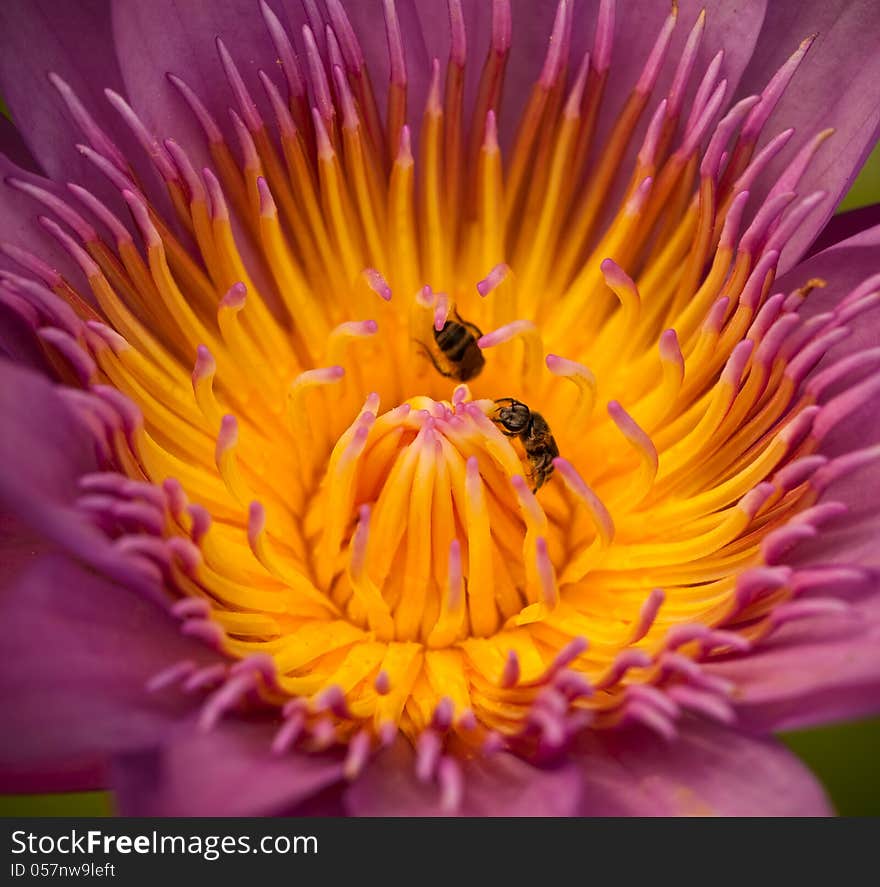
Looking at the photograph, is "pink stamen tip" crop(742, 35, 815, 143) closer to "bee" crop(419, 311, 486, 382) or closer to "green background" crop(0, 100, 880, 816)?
"bee" crop(419, 311, 486, 382)

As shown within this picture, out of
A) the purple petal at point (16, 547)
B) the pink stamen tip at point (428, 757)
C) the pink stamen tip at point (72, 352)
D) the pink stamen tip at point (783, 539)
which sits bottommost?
the pink stamen tip at point (428, 757)

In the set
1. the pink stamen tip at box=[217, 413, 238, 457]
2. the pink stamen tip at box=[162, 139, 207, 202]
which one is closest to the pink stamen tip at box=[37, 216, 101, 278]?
the pink stamen tip at box=[162, 139, 207, 202]

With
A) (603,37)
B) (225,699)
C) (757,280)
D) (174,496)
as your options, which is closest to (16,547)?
(174,496)

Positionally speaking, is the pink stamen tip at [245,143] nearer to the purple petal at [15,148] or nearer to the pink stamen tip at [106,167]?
the pink stamen tip at [106,167]

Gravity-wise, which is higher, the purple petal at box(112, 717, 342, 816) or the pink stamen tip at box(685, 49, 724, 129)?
the pink stamen tip at box(685, 49, 724, 129)

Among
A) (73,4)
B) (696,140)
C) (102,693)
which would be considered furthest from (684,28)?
(102,693)

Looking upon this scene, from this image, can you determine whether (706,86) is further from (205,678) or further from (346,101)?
(205,678)

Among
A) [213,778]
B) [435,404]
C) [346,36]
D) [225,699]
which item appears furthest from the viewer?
[346,36]

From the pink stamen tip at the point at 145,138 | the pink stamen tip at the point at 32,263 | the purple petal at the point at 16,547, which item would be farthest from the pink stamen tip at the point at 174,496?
the pink stamen tip at the point at 145,138
